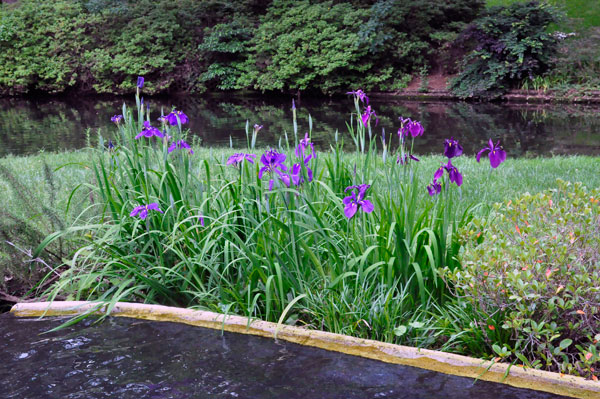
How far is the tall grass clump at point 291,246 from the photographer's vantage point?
7.79ft

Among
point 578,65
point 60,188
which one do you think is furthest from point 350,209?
point 578,65

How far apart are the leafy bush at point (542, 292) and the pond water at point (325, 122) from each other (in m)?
7.18

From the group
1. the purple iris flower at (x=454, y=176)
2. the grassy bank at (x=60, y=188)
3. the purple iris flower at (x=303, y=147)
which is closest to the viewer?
the purple iris flower at (x=454, y=176)

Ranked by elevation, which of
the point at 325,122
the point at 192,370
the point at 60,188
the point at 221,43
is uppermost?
the point at 221,43

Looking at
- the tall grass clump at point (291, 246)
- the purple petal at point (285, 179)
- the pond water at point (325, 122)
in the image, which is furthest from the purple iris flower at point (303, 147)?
the pond water at point (325, 122)

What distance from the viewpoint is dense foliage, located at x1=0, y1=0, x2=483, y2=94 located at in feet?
60.0

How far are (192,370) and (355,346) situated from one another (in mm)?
642

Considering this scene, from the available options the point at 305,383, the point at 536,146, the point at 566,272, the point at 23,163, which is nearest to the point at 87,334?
the point at 305,383

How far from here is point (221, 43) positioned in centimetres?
2002

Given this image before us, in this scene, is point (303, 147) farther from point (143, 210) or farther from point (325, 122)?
point (325, 122)

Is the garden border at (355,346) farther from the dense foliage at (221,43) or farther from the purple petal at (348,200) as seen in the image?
the dense foliage at (221,43)

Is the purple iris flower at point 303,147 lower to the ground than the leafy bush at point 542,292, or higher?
higher

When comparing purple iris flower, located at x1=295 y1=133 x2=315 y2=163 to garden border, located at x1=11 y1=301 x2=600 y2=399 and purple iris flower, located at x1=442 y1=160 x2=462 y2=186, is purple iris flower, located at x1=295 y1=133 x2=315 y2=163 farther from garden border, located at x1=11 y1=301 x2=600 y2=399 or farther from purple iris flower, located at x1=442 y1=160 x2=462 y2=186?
garden border, located at x1=11 y1=301 x2=600 y2=399

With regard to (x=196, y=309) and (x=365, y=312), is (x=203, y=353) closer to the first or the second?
(x=196, y=309)
